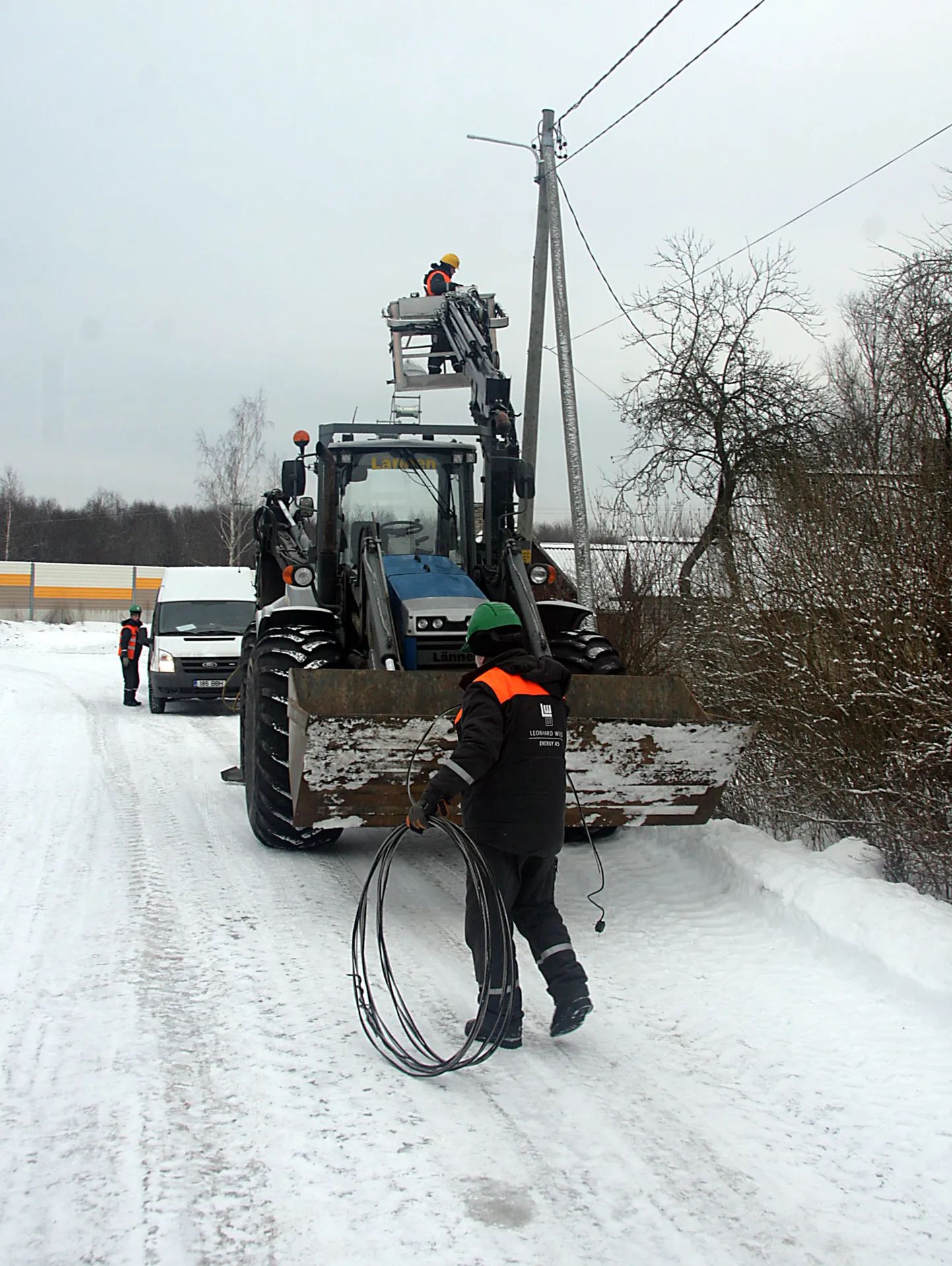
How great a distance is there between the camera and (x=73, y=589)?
167 feet

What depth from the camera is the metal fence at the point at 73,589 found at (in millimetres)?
49500

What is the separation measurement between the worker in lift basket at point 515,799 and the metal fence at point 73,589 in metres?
46.4

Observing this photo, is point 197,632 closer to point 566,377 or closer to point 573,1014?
point 566,377

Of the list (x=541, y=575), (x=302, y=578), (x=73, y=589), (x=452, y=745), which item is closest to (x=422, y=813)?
(x=452, y=745)

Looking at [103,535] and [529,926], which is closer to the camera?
[529,926]

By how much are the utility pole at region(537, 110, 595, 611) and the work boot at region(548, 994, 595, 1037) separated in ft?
28.1

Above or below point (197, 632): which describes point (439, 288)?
above

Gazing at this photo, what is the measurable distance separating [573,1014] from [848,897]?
190cm

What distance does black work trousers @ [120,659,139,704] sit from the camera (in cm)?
1784

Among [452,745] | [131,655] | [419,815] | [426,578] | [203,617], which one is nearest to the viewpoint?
[419,815]

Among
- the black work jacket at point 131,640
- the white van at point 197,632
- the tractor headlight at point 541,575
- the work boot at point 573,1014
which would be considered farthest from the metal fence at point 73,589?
the work boot at point 573,1014

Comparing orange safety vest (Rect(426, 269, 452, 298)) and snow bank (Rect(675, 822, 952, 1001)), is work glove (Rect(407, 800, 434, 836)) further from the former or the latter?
orange safety vest (Rect(426, 269, 452, 298))

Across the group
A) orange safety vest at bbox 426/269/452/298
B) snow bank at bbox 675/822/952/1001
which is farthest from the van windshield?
snow bank at bbox 675/822/952/1001

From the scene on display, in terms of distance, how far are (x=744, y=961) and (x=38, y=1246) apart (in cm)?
345
